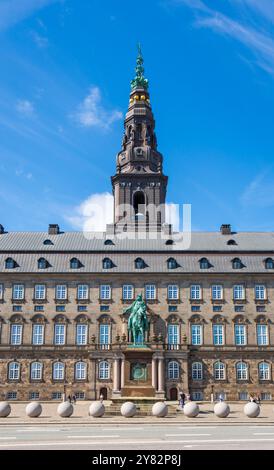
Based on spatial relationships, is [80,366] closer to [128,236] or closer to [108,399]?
[108,399]

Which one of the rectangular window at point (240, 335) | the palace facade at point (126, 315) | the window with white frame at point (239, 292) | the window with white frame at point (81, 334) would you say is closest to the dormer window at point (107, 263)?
the palace facade at point (126, 315)

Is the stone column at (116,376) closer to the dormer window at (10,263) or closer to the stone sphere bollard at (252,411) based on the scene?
the dormer window at (10,263)

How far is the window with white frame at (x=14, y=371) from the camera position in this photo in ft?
191

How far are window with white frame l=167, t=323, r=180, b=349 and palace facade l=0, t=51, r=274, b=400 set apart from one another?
11 centimetres

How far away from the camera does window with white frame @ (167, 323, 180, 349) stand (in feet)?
195

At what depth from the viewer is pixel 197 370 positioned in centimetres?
5862

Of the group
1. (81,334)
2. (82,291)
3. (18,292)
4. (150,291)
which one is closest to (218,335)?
(150,291)

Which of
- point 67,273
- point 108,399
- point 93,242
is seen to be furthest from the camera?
point 93,242

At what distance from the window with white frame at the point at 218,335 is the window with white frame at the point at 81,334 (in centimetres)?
1427

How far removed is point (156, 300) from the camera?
200 feet

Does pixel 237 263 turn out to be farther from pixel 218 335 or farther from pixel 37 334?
pixel 37 334

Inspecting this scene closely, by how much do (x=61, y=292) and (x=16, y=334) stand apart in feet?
22.1

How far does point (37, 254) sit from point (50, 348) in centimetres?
1139
